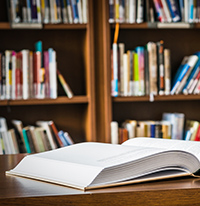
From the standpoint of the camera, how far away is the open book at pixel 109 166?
Result: 69 cm

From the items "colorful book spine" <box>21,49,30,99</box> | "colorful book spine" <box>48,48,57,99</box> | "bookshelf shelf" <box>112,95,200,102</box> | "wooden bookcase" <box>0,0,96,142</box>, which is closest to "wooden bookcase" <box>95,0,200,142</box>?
"bookshelf shelf" <box>112,95,200,102</box>

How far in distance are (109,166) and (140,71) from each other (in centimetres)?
176

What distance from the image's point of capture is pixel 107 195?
0.63 m

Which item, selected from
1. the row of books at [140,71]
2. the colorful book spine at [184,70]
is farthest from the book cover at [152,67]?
the colorful book spine at [184,70]

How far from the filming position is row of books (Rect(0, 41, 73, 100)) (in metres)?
2.28

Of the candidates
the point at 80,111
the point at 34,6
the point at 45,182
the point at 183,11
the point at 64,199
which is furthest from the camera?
the point at 80,111

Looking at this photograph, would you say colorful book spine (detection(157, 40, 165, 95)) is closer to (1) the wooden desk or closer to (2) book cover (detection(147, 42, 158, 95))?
(2) book cover (detection(147, 42, 158, 95))

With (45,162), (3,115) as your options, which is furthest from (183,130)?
(45,162)

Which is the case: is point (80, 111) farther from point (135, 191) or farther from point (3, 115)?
point (135, 191)

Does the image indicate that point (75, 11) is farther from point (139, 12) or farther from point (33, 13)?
point (139, 12)

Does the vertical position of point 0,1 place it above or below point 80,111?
above

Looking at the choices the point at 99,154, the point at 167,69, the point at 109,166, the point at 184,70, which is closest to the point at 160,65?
the point at 167,69

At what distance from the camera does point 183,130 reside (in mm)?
2688

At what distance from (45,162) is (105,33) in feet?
5.32
